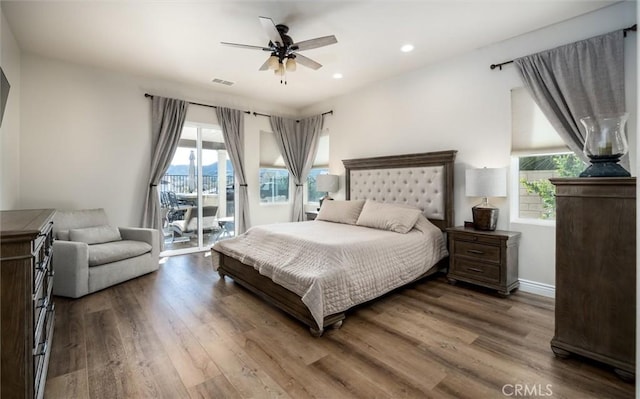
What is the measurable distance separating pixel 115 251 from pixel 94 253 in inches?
8.7

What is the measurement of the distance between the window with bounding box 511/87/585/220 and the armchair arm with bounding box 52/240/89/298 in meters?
4.81

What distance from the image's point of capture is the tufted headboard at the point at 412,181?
382cm

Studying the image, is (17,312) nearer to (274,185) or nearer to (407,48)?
(407,48)

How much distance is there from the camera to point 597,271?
187 centimetres

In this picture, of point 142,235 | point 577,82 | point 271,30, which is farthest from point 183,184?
point 577,82

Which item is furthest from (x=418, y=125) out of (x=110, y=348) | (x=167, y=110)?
(x=110, y=348)

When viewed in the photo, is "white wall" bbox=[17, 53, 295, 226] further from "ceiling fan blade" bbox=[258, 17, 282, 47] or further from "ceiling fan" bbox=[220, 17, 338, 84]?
"ceiling fan blade" bbox=[258, 17, 282, 47]

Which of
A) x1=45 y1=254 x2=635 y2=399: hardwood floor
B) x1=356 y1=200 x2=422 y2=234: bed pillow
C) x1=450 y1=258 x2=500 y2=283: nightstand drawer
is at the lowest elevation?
x1=45 y1=254 x2=635 y2=399: hardwood floor

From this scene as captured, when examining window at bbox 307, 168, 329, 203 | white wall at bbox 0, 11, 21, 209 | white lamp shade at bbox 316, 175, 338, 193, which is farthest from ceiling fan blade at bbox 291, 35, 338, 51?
window at bbox 307, 168, 329, 203

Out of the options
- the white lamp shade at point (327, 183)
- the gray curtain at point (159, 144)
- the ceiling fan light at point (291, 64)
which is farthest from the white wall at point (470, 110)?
the gray curtain at point (159, 144)

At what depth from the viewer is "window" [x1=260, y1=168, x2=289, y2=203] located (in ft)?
19.6

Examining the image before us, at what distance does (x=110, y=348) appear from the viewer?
6.99 feet

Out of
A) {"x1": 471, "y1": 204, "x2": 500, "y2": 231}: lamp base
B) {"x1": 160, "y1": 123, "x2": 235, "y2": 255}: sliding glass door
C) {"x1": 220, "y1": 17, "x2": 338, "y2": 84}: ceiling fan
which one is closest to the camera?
{"x1": 220, "y1": 17, "x2": 338, "y2": 84}: ceiling fan

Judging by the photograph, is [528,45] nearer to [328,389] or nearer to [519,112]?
[519,112]
